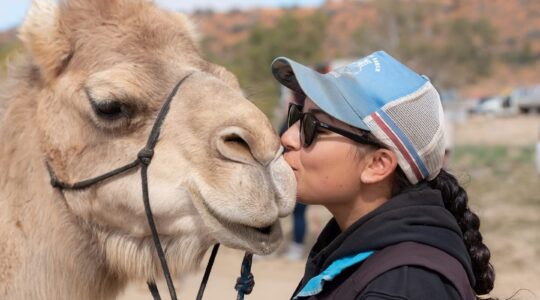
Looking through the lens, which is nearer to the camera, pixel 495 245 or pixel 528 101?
pixel 495 245

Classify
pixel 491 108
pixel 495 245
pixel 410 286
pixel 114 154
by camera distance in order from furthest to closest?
pixel 491 108, pixel 495 245, pixel 114 154, pixel 410 286

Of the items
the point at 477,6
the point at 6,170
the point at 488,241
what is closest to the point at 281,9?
the point at 477,6

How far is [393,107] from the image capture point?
209cm

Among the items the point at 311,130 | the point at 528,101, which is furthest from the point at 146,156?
the point at 528,101

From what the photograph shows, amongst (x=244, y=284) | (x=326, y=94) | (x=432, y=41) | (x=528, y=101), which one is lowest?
(x=528, y=101)

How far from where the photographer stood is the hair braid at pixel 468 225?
7.60 ft

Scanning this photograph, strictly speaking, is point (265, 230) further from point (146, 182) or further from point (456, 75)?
point (456, 75)

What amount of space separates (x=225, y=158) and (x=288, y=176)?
0.77 feet

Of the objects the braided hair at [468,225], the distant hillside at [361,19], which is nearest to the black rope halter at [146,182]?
the braided hair at [468,225]

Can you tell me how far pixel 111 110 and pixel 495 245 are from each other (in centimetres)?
768

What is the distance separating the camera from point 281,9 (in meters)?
83.3

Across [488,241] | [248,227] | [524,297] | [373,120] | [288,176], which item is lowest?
[488,241]

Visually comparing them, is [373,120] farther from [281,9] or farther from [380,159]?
[281,9]

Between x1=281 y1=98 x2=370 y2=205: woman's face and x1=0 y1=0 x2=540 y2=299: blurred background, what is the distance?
2.48 ft
